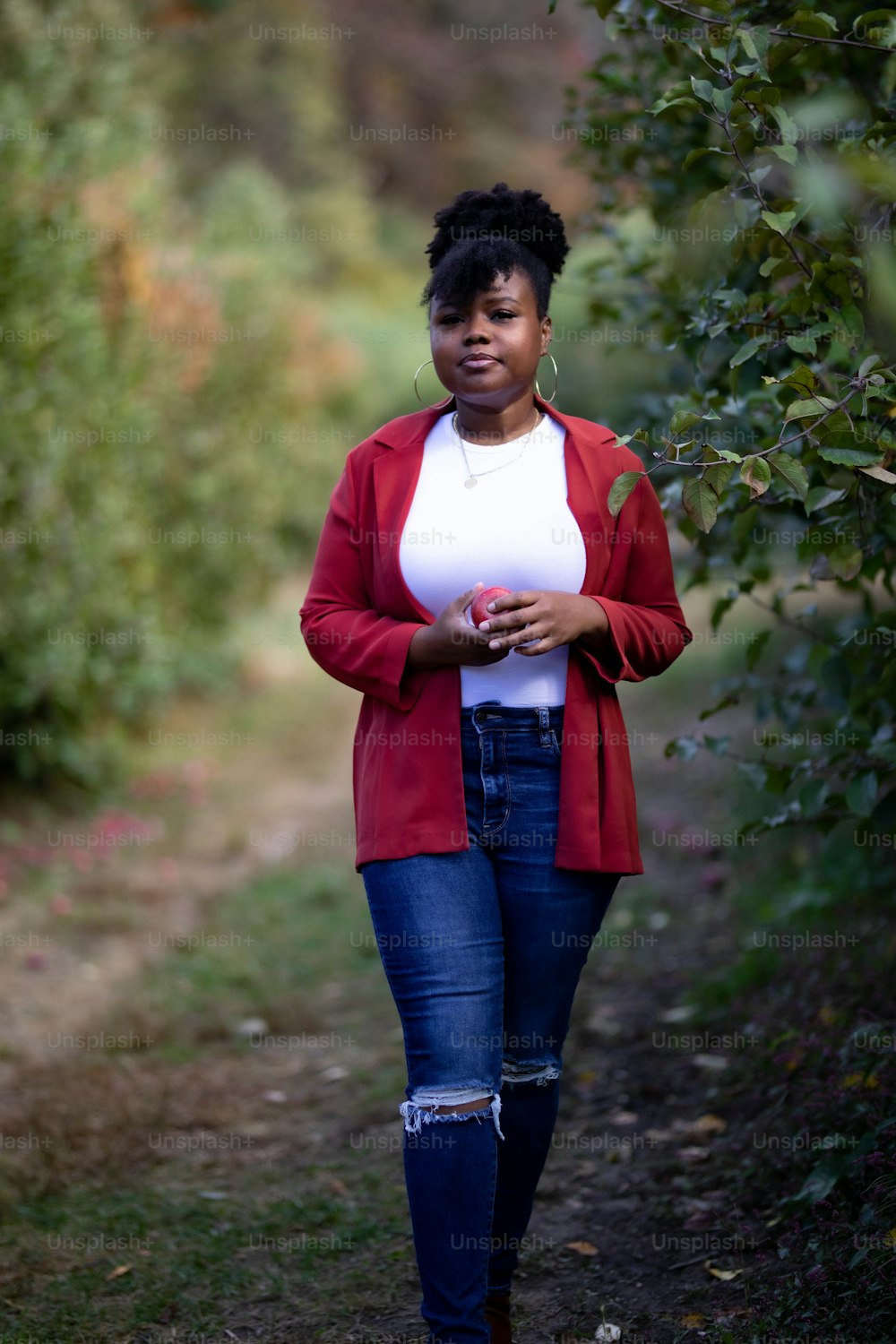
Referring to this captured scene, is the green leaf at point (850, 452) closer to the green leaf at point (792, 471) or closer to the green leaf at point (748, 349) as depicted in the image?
the green leaf at point (792, 471)

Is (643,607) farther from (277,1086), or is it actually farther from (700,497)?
(277,1086)

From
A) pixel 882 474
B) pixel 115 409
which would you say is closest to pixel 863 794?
pixel 882 474

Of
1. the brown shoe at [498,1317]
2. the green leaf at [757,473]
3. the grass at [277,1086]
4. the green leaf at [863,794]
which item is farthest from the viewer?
the grass at [277,1086]

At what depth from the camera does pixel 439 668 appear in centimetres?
235

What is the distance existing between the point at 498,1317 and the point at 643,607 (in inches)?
54.9

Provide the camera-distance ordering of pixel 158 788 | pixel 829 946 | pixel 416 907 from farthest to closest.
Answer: pixel 158 788 → pixel 829 946 → pixel 416 907

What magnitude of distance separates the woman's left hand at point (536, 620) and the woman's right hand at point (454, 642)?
0.10 feet

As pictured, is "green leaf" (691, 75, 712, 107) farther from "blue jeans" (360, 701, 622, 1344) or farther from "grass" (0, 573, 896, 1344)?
"grass" (0, 573, 896, 1344)

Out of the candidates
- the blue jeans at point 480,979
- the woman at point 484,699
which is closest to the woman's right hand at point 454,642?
the woman at point 484,699

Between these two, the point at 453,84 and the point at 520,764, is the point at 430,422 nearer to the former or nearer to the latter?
the point at 520,764

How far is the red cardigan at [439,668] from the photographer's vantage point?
2316 mm

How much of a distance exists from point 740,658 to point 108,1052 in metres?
4.25

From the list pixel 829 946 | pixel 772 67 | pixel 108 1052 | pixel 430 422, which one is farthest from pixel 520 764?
pixel 108 1052

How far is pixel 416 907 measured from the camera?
2.27 metres
